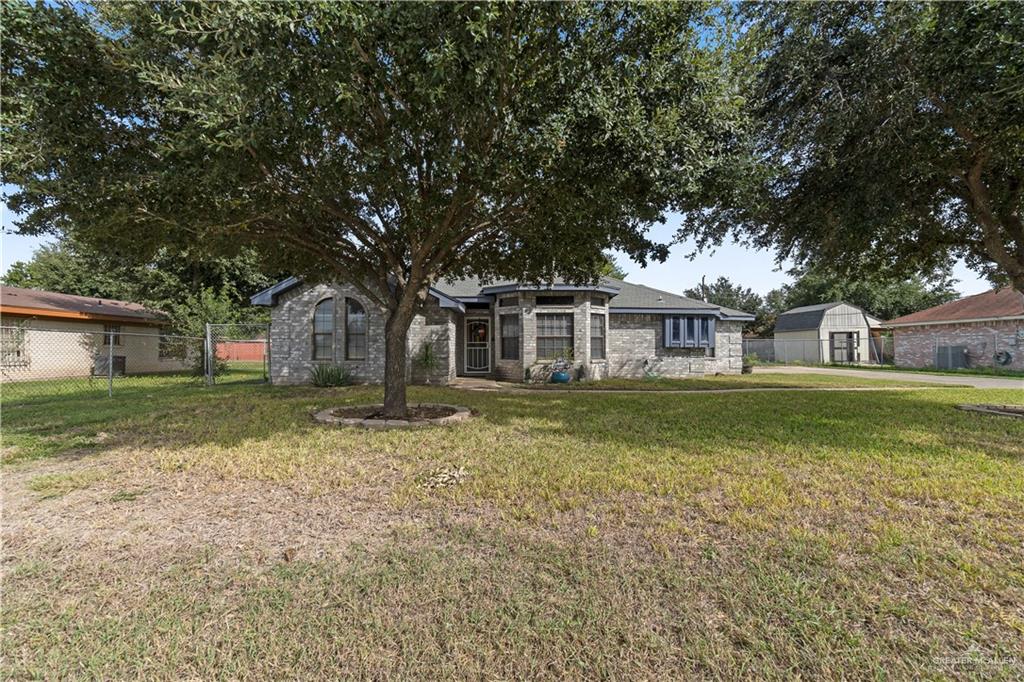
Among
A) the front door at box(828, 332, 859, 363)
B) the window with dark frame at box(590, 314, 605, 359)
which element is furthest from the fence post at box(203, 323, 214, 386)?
the front door at box(828, 332, 859, 363)

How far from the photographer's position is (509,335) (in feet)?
48.2

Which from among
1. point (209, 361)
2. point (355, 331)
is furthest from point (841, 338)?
point (209, 361)

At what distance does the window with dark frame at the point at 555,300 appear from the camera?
14289 millimetres

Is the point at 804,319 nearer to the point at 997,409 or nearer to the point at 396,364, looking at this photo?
the point at 997,409

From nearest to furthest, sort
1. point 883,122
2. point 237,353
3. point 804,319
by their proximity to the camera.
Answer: point 883,122 < point 804,319 < point 237,353

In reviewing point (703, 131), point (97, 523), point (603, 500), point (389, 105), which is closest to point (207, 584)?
point (97, 523)

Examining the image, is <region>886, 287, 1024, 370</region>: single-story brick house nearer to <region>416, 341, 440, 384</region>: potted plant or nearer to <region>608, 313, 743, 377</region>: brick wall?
<region>608, 313, 743, 377</region>: brick wall

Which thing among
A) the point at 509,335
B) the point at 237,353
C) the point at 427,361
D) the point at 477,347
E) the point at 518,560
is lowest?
the point at 518,560

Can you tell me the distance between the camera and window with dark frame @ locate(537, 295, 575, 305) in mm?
Answer: 14289

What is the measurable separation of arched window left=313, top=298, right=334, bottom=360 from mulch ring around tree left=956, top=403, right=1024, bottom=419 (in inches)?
616

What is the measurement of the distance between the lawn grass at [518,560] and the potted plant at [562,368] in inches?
324

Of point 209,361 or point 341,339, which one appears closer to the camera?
point 209,361

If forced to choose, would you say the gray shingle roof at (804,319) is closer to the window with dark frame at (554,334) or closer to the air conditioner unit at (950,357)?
the air conditioner unit at (950,357)

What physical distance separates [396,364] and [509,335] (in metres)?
7.11
